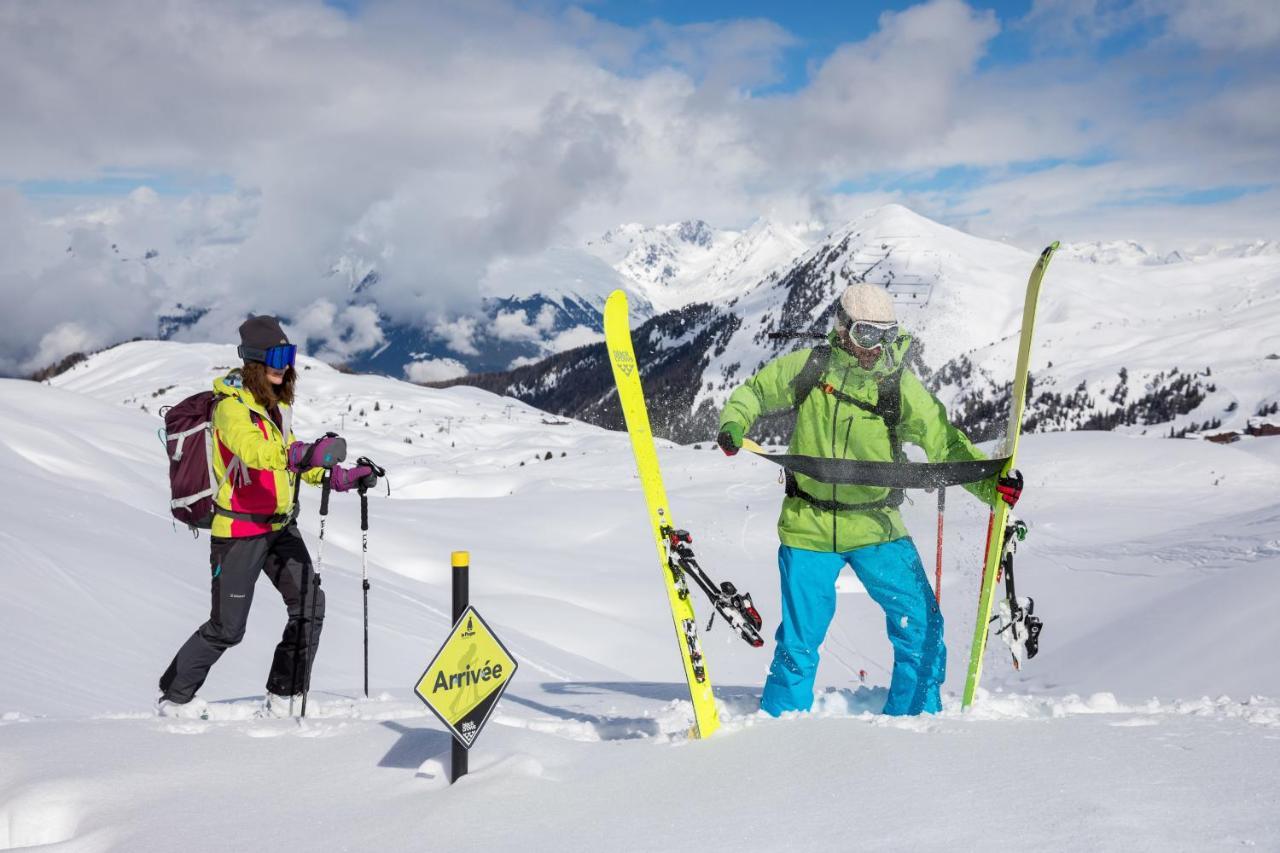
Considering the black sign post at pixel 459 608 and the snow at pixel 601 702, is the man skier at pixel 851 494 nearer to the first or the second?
the snow at pixel 601 702

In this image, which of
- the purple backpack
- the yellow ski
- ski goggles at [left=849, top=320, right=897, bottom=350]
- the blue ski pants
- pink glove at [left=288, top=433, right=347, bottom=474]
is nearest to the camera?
the yellow ski

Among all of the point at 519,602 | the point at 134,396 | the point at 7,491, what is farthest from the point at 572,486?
the point at 134,396

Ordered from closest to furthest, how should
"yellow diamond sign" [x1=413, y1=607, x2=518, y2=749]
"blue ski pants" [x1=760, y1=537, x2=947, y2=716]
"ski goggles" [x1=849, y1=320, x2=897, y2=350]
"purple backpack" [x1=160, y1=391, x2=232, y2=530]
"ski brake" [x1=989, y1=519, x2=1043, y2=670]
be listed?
"yellow diamond sign" [x1=413, y1=607, x2=518, y2=749], "purple backpack" [x1=160, y1=391, x2=232, y2=530], "ski goggles" [x1=849, y1=320, x2=897, y2=350], "ski brake" [x1=989, y1=519, x2=1043, y2=670], "blue ski pants" [x1=760, y1=537, x2=947, y2=716]

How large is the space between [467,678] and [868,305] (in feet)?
10.6

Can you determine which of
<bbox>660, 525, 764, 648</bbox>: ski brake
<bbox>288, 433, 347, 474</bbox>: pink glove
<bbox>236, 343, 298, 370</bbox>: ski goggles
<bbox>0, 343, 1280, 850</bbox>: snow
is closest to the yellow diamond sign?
<bbox>0, 343, 1280, 850</bbox>: snow

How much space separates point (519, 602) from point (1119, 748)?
11.6 m

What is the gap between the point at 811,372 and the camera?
5.62 meters

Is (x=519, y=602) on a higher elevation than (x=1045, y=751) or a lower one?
lower

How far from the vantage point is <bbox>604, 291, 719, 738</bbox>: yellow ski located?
487 centimetres

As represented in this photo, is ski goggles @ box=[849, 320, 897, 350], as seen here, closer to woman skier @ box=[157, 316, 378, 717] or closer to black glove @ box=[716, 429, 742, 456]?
black glove @ box=[716, 429, 742, 456]

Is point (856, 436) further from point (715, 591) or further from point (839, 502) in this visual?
point (715, 591)

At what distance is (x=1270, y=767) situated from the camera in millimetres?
3375

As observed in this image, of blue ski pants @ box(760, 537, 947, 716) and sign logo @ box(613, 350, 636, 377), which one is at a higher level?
sign logo @ box(613, 350, 636, 377)

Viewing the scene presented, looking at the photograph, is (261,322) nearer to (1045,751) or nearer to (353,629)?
(1045,751)
